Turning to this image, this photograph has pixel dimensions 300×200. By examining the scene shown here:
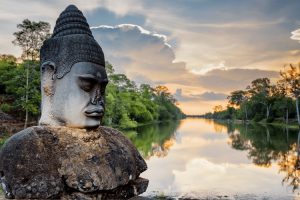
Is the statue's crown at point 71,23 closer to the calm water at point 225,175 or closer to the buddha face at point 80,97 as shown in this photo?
the buddha face at point 80,97

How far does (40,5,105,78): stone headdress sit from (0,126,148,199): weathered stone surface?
2.83 feet

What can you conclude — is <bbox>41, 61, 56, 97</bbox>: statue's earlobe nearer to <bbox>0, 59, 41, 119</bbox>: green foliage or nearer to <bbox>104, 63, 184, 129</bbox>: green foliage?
<bbox>0, 59, 41, 119</bbox>: green foliage

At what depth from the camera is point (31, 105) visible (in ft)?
90.2

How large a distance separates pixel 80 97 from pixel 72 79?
25 centimetres

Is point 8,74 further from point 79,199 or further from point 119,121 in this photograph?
point 79,199

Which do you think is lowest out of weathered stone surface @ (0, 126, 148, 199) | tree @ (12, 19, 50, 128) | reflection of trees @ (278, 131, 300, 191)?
reflection of trees @ (278, 131, 300, 191)

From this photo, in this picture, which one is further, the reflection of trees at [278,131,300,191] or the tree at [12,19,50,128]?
the tree at [12,19,50,128]

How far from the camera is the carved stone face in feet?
14.4

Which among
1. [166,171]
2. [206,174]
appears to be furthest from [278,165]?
[166,171]

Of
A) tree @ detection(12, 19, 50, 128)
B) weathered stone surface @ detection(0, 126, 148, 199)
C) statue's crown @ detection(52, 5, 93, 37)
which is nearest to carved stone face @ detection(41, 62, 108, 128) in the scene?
weathered stone surface @ detection(0, 126, 148, 199)

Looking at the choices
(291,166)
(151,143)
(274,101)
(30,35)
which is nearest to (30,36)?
(30,35)

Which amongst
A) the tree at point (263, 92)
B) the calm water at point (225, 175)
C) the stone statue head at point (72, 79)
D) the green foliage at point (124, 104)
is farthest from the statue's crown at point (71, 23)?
the tree at point (263, 92)

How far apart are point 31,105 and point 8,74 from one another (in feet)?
30.7

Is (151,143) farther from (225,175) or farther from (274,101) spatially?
(274,101)
